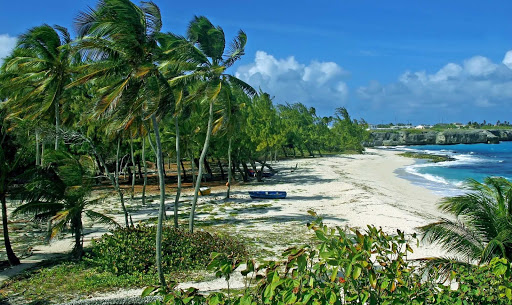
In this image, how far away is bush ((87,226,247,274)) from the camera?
1287 cm

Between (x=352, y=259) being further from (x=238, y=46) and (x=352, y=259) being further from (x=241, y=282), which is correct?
(x=238, y=46)

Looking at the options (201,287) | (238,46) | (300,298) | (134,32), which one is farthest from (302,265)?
(238,46)

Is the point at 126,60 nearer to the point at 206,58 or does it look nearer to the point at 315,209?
the point at 206,58

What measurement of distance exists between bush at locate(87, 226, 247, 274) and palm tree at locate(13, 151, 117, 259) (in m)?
0.96

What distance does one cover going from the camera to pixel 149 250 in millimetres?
13367

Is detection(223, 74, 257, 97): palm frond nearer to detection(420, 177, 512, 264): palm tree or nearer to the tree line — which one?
the tree line

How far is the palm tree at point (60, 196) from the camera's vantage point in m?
13.5

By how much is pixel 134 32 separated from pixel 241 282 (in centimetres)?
710

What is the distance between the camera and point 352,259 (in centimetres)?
450

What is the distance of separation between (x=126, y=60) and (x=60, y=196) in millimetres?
5861

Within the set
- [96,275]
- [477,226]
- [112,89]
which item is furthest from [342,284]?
[96,275]

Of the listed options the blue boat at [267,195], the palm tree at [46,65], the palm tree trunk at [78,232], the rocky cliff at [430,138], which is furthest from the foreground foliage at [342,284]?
the rocky cliff at [430,138]

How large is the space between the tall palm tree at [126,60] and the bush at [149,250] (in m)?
1.84

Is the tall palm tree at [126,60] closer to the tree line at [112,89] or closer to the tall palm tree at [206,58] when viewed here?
the tree line at [112,89]
